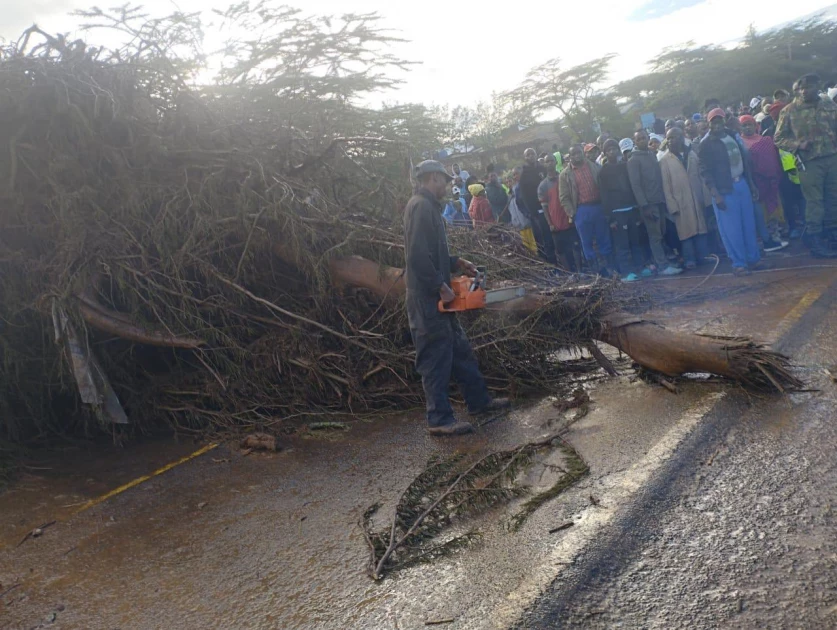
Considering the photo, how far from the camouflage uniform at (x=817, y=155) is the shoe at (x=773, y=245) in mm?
1471

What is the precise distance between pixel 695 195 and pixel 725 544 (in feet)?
24.7

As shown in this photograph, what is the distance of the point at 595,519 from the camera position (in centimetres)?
346

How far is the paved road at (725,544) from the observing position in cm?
268

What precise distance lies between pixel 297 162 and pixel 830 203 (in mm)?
6327

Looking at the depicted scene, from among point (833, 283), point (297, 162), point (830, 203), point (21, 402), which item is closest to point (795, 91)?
point (830, 203)

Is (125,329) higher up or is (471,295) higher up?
(125,329)

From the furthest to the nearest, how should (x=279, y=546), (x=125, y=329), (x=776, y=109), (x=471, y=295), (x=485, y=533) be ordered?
(x=776, y=109) < (x=125, y=329) < (x=471, y=295) < (x=279, y=546) < (x=485, y=533)

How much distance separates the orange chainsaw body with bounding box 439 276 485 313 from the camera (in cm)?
515

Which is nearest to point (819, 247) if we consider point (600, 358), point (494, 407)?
point (600, 358)

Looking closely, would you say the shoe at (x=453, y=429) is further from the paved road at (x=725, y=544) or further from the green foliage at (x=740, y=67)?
the green foliage at (x=740, y=67)

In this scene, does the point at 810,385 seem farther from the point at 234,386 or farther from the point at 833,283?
the point at 234,386

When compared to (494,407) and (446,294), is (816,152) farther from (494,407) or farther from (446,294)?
(446,294)

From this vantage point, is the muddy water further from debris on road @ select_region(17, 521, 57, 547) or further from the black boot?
the black boot

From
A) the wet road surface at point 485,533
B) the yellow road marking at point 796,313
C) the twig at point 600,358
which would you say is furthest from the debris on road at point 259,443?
the yellow road marking at point 796,313
